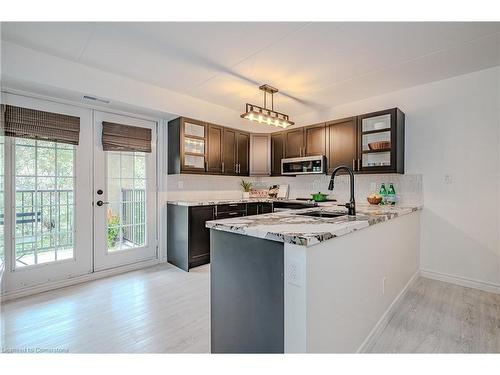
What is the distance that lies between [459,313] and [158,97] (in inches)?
157

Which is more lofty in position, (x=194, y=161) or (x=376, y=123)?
(x=376, y=123)

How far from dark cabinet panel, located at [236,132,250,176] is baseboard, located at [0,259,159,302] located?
6.58 ft

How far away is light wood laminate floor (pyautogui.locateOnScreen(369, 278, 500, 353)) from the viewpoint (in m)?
1.71

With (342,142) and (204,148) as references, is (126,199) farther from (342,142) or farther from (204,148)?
(342,142)

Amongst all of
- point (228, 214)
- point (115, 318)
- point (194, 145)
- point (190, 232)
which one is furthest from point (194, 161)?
point (115, 318)

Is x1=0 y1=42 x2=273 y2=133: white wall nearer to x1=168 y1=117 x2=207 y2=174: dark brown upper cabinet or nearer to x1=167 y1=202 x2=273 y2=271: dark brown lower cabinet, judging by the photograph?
x1=168 y1=117 x2=207 y2=174: dark brown upper cabinet

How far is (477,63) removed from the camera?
2.60 meters

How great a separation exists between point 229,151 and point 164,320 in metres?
2.71

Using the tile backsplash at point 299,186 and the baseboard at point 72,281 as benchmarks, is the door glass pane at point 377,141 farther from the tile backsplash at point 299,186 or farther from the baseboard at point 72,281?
the baseboard at point 72,281

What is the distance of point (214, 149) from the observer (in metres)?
3.90

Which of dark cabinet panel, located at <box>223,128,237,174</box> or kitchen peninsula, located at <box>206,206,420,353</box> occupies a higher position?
dark cabinet panel, located at <box>223,128,237,174</box>

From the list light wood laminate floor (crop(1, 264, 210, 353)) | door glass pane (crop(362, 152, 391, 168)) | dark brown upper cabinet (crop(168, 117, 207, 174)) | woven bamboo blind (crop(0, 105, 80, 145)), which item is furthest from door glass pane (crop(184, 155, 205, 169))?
door glass pane (crop(362, 152, 391, 168))
